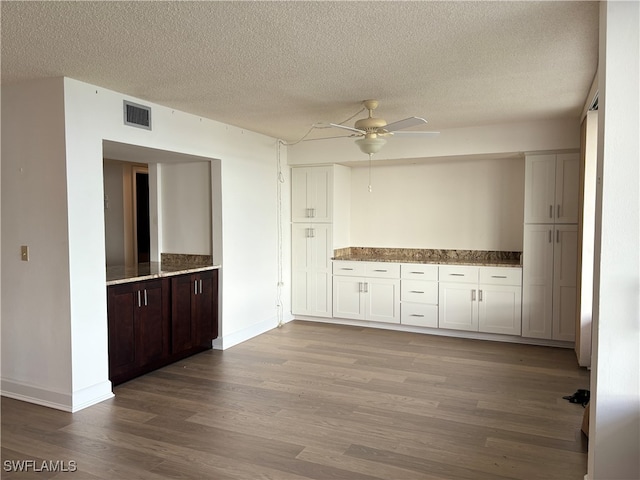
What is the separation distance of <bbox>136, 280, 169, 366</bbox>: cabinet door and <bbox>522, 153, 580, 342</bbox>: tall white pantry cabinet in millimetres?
3712

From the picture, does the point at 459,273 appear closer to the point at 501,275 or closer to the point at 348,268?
the point at 501,275

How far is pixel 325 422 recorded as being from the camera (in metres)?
3.19

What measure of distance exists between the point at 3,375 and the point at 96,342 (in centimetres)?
84

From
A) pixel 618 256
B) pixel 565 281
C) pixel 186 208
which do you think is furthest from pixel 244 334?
pixel 618 256

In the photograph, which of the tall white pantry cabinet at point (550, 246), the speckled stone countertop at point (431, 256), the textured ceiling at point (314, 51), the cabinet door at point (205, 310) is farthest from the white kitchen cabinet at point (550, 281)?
the cabinet door at point (205, 310)

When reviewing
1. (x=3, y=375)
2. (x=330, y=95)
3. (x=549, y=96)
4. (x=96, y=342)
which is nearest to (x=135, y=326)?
(x=96, y=342)

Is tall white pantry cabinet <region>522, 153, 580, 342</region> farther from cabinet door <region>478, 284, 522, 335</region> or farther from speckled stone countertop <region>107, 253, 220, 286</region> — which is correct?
speckled stone countertop <region>107, 253, 220, 286</region>

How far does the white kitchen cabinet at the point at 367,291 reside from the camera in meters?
5.74

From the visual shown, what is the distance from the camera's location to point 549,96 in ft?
12.8

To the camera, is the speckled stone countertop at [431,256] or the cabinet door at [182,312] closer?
the cabinet door at [182,312]

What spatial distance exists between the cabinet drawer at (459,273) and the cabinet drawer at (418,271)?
0.29 ft

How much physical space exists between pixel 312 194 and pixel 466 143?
199cm

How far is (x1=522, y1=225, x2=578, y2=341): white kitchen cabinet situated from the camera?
489 cm

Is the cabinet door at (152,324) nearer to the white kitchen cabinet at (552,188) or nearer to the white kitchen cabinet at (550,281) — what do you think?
the white kitchen cabinet at (550,281)
